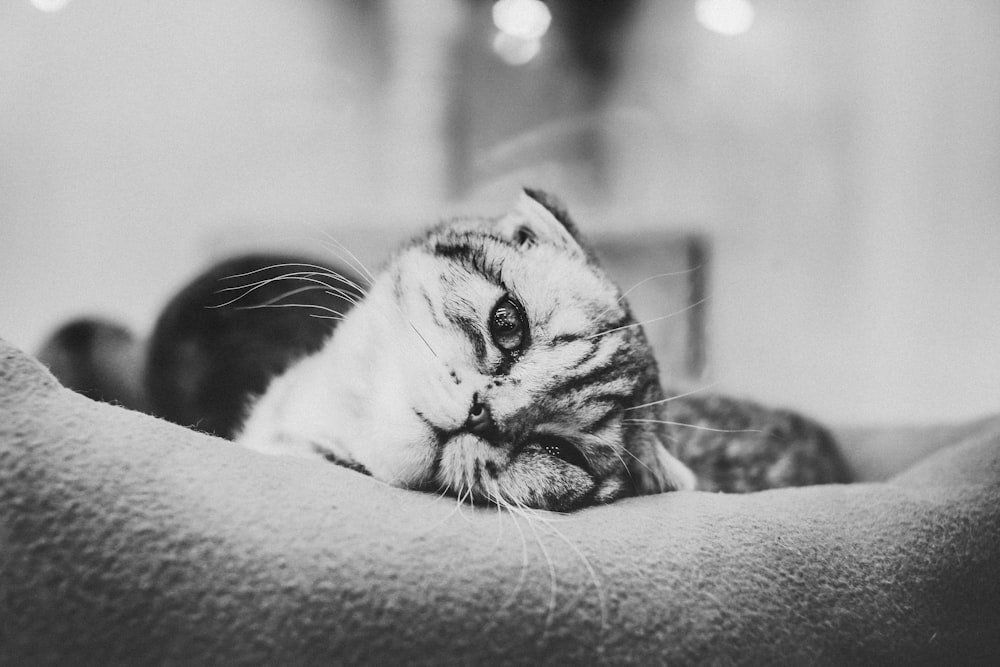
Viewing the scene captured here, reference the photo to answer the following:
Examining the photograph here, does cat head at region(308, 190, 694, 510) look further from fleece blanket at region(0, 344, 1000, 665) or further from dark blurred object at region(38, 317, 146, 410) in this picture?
dark blurred object at region(38, 317, 146, 410)

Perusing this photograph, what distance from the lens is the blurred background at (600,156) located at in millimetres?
1374

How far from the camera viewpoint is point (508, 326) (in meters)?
0.90

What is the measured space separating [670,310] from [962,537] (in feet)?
2.71

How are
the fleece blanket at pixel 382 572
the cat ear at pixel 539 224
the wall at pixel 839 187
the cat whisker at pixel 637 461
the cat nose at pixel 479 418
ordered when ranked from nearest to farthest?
the fleece blanket at pixel 382 572, the cat nose at pixel 479 418, the cat whisker at pixel 637 461, the cat ear at pixel 539 224, the wall at pixel 839 187

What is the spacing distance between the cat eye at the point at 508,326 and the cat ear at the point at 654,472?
238 mm

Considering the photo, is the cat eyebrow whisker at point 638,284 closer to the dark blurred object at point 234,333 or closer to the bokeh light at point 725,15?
the dark blurred object at point 234,333

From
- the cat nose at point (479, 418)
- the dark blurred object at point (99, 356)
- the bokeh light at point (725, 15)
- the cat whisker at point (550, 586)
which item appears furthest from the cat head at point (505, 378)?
the bokeh light at point (725, 15)

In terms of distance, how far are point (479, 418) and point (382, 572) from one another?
0.94 ft

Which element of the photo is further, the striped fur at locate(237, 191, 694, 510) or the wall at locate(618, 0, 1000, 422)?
the wall at locate(618, 0, 1000, 422)

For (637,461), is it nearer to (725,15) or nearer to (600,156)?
(600,156)

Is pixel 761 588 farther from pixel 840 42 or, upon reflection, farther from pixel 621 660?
pixel 840 42

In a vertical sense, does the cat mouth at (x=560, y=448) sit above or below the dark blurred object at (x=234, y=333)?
below

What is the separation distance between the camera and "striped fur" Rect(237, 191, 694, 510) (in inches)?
31.2

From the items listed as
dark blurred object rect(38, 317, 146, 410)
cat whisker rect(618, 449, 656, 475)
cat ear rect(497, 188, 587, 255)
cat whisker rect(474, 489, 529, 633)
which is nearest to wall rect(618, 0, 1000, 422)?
cat ear rect(497, 188, 587, 255)
